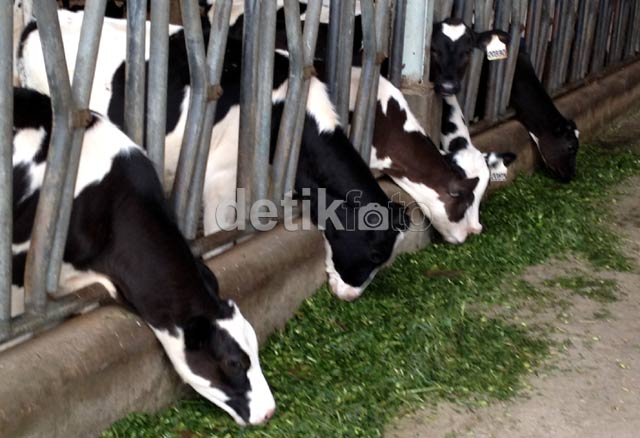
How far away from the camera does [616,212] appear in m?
6.84

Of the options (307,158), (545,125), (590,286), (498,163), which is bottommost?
(590,286)

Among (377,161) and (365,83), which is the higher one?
(365,83)

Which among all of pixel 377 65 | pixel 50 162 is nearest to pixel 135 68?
pixel 50 162

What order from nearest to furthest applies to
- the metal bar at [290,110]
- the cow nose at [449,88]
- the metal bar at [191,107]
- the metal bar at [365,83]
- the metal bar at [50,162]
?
the metal bar at [50,162] < the metal bar at [191,107] < the metal bar at [290,110] < the metal bar at [365,83] < the cow nose at [449,88]

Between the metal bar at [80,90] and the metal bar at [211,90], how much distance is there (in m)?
0.72

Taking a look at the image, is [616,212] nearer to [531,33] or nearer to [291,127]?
[531,33]

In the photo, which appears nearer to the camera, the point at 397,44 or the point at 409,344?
the point at 409,344

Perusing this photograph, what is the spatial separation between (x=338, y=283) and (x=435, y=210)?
1.13 meters

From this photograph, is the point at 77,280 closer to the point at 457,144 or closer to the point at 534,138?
the point at 457,144

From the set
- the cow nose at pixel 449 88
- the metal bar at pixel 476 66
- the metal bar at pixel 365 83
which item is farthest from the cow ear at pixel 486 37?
the metal bar at pixel 365 83

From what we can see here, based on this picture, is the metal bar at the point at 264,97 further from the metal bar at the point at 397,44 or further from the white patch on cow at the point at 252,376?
the metal bar at the point at 397,44

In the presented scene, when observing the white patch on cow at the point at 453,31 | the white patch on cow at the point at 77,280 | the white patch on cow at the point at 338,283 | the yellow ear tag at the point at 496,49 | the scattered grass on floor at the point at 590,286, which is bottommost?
the scattered grass on floor at the point at 590,286

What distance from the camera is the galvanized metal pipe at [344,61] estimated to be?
16.5 feet

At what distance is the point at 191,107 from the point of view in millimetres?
3984
